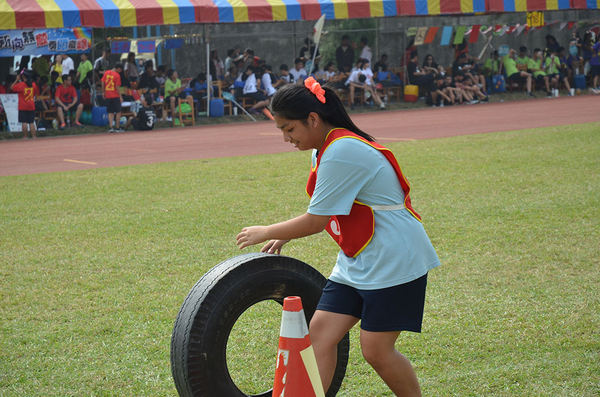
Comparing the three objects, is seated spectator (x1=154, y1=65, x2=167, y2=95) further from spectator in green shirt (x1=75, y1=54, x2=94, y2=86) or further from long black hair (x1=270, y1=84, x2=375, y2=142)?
long black hair (x1=270, y1=84, x2=375, y2=142)

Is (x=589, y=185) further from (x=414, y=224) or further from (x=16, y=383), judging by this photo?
(x=16, y=383)

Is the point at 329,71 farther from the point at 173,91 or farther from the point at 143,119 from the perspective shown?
the point at 143,119

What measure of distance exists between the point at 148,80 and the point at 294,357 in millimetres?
19549

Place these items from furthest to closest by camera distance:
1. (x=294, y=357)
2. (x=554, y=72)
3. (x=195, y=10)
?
1. (x=554, y=72)
2. (x=195, y=10)
3. (x=294, y=357)

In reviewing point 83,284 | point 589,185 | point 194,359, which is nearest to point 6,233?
point 83,284

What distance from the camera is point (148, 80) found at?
21.2m

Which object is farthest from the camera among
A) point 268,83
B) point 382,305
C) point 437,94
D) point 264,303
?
point 437,94

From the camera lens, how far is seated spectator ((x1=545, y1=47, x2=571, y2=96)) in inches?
1107

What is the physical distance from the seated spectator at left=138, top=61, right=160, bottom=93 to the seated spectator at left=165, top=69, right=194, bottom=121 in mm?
470

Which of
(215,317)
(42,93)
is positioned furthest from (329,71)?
(215,317)

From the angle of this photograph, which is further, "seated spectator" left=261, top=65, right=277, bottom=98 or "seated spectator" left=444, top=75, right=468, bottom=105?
"seated spectator" left=444, top=75, right=468, bottom=105

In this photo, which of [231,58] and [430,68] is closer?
[231,58]

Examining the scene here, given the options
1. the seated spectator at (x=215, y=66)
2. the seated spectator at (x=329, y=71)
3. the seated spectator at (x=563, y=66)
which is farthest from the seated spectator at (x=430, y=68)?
the seated spectator at (x=215, y=66)

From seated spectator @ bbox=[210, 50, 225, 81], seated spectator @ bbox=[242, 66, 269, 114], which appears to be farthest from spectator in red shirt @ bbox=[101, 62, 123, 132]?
seated spectator @ bbox=[242, 66, 269, 114]
